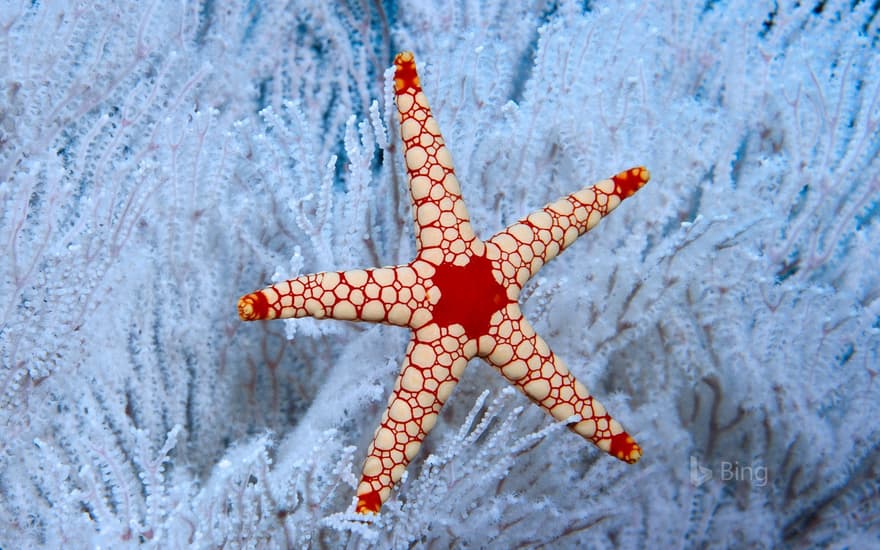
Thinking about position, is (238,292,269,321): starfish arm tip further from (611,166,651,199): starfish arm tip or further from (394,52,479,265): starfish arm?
(611,166,651,199): starfish arm tip

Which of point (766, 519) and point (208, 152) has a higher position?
point (208, 152)

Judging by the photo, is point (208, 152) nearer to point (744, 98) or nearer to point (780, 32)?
point (744, 98)

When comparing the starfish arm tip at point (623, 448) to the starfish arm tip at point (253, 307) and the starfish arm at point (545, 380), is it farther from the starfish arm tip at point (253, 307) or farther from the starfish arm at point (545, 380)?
the starfish arm tip at point (253, 307)

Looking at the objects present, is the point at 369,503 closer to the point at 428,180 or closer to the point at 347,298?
the point at 347,298

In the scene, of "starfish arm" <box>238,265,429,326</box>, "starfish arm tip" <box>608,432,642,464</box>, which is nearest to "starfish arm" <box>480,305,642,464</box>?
"starfish arm tip" <box>608,432,642,464</box>

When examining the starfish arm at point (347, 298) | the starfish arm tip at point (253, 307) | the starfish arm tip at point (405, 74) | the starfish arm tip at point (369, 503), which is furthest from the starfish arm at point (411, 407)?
the starfish arm tip at point (405, 74)

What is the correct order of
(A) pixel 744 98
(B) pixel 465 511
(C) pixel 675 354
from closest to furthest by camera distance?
1. (B) pixel 465 511
2. (C) pixel 675 354
3. (A) pixel 744 98

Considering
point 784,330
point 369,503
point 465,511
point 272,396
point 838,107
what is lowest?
point 369,503

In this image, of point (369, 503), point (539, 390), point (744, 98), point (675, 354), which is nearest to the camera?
point (369, 503)

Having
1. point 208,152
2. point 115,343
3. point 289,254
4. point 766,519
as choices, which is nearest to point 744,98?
point 766,519
